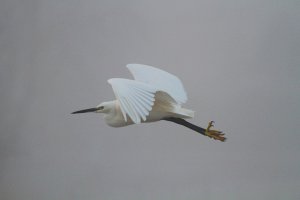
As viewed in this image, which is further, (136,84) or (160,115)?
(160,115)

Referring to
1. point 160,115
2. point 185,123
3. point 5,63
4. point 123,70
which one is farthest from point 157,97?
point 5,63

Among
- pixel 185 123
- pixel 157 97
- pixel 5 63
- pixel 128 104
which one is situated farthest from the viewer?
pixel 5 63

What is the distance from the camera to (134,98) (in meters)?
0.85

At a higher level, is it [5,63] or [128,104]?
[5,63]

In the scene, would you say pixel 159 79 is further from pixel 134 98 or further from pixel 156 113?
pixel 134 98

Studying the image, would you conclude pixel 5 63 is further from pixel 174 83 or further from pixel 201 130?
pixel 201 130

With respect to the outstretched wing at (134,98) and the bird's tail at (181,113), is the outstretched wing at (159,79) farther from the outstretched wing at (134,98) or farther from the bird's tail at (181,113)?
the outstretched wing at (134,98)

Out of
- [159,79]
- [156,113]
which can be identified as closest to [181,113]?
[156,113]

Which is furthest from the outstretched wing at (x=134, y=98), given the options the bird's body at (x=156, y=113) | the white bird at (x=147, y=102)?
the bird's body at (x=156, y=113)

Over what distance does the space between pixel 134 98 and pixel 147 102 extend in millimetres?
32

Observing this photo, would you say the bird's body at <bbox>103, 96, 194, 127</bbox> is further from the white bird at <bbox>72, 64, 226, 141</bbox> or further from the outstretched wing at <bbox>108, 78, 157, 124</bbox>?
the outstretched wing at <bbox>108, 78, 157, 124</bbox>

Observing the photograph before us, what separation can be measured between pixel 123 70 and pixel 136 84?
941 millimetres

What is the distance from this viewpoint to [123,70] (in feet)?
6.04

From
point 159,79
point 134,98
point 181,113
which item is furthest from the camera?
point 159,79
